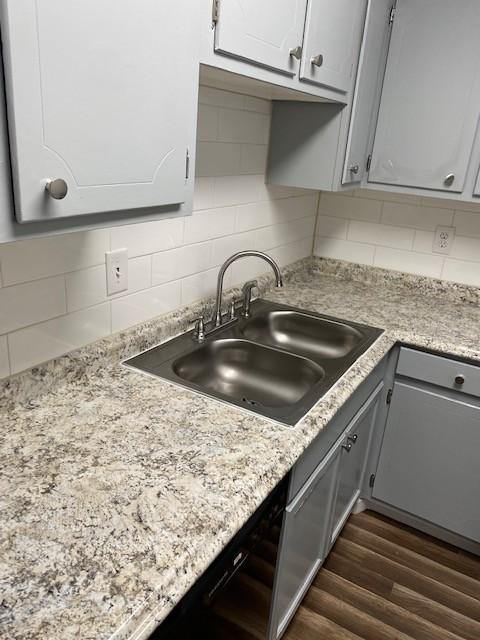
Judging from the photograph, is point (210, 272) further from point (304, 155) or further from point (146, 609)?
point (146, 609)

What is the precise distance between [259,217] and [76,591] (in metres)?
1.54

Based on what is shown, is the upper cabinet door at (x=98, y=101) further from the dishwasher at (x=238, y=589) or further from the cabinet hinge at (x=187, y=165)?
the dishwasher at (x=238, y=589)

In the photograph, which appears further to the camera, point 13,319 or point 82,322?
point 82,322

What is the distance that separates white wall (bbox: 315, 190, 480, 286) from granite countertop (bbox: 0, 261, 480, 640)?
36.7 inches

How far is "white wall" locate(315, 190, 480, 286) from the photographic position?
2.15 m

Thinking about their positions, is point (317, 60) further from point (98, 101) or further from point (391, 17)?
point (98, 101)

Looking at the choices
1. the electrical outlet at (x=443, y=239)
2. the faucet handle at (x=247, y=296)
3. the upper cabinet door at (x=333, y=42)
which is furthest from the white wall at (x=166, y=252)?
the electrical outlet at (x=443, y=239)

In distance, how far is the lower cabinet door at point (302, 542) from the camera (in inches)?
50.8

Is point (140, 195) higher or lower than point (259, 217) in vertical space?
higher

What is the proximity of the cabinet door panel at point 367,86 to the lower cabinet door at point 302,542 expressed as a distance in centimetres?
110

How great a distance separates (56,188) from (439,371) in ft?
4.92

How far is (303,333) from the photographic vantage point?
1.93 metres

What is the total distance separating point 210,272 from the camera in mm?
1751

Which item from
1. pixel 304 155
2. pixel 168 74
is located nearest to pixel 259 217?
pixel 304 155
